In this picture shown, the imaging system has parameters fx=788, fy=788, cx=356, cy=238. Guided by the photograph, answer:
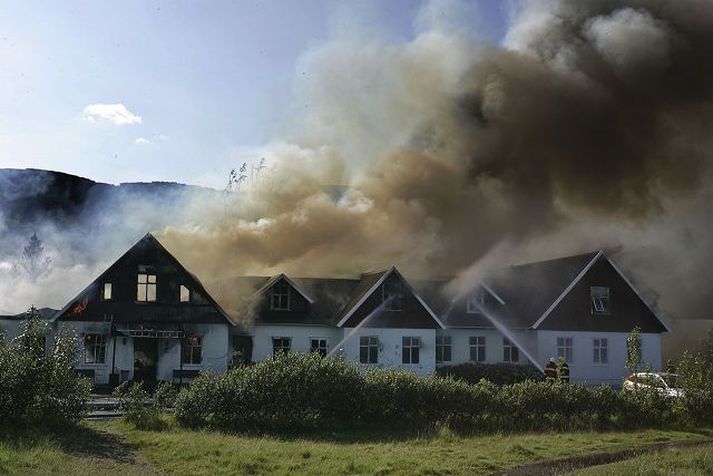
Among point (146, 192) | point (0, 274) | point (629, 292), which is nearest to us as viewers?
point (629, 292)

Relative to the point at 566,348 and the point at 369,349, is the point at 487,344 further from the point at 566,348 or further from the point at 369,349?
→ the point at 369,349

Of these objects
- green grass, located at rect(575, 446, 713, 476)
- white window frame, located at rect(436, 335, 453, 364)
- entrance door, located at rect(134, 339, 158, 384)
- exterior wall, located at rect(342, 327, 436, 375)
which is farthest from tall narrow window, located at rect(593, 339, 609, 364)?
green grass, located at rect(575, 446, 713, 476)

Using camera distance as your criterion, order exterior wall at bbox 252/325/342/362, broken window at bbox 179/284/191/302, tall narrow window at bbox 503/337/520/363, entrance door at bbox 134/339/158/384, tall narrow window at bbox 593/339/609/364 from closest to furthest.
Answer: entrance door at bbox 134/339/158/384, broken window at bbox 179/284/191/302, exterior wall at bbox 252/325/342/362, tall narrow window at bbox 503/337/520/363, tall narrow window at bbox 593/339/609/364

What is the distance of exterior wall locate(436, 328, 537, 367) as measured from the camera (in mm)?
45281

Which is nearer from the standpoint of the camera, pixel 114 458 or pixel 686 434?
pixel 114 458

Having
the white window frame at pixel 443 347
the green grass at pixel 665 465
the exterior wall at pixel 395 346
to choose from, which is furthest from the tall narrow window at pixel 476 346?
the green grass at pixel 665 465

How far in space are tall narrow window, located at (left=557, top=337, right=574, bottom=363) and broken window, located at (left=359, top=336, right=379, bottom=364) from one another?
1095cm

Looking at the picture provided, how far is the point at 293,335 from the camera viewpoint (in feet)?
142

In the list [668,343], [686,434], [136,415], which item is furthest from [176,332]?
[668,343]

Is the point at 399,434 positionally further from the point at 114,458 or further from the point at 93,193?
the point at 93,193

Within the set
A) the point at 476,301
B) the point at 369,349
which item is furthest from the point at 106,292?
the point at 476,301

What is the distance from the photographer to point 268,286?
1719 inches

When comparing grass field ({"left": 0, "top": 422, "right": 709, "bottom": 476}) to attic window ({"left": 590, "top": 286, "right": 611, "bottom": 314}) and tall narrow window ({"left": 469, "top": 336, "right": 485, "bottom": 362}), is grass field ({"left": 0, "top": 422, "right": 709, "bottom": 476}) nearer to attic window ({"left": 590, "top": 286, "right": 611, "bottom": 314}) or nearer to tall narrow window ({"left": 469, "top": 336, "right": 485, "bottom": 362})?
tall narrow window ({"left": 469, "top": 336, "right": 485, "bottom": 362})

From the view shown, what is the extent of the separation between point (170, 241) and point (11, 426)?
29651 mm
